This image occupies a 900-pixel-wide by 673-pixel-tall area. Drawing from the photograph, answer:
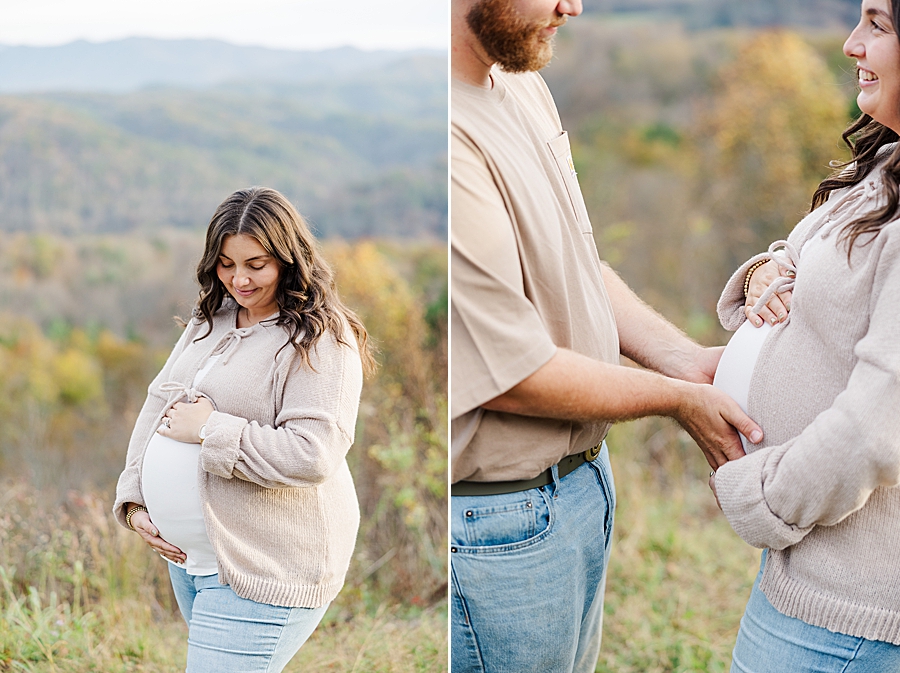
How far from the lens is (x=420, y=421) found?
4.44m

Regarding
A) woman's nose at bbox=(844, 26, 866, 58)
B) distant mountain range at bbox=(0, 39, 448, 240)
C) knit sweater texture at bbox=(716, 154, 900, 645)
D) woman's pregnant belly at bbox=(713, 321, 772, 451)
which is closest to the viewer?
knit sweater texture at bbox=(716, 154, 900, 645)

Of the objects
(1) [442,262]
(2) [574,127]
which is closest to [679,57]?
(2) [574,127]

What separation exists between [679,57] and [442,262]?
641 centimetres

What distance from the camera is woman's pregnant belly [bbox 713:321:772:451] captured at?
1699 millimetres

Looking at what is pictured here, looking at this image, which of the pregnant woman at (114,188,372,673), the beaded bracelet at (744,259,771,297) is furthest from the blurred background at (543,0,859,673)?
the pregnant woman at (114,188,372,673)

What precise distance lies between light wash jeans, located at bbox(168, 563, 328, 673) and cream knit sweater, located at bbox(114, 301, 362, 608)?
37 millimetres

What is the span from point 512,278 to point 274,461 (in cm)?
68

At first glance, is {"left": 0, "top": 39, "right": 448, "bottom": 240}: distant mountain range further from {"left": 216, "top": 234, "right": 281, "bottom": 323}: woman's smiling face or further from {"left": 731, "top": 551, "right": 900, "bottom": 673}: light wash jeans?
{"left": 731, "top": 551, "right": 900, "bottom": 673}: light wash jeans

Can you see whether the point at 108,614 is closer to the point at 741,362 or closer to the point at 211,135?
the point at 741,362

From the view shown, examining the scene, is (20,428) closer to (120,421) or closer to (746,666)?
(120,421)

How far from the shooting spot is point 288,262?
1972 mm

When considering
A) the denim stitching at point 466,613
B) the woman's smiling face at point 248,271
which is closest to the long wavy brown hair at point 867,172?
the denim stitching at point 466,613

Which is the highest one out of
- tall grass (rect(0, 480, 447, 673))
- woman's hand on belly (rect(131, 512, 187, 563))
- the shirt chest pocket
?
the shirt chest pocket

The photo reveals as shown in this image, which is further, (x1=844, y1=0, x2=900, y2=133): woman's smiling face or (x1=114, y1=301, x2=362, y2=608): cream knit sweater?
(x1=114, y1=301, x2=362, y2=608): cream knit sweater
